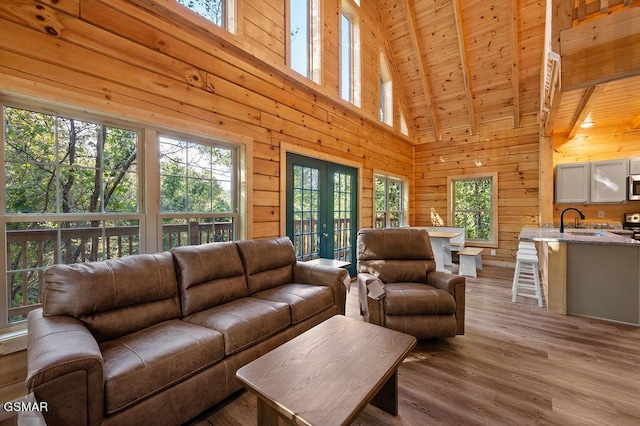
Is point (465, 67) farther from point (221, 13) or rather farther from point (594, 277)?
point (221, 13)

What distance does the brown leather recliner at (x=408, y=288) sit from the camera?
2422 mm

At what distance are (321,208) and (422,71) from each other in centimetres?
368

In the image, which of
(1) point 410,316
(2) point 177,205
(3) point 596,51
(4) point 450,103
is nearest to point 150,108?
(2) point 177,205

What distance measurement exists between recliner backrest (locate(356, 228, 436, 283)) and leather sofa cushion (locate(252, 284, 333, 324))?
0.60 meters

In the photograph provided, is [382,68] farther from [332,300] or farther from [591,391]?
[591,391]

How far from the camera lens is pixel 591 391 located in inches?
74.0

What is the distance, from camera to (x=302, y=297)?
242cm

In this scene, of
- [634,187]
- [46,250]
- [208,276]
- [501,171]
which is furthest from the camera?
[501,171]

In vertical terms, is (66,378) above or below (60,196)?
below

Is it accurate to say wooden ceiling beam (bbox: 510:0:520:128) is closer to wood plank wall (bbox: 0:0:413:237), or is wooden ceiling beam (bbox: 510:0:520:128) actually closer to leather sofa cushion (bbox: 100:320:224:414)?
wood plank wall (bbox: 0:0:413:237)

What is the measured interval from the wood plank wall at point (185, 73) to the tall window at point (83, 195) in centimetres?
22

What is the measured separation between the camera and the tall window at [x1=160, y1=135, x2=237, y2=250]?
2533 millimetres

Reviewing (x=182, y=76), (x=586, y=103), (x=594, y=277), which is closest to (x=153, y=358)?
(x=182, y=76)

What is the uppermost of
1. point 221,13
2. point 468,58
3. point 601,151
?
point 468,58
